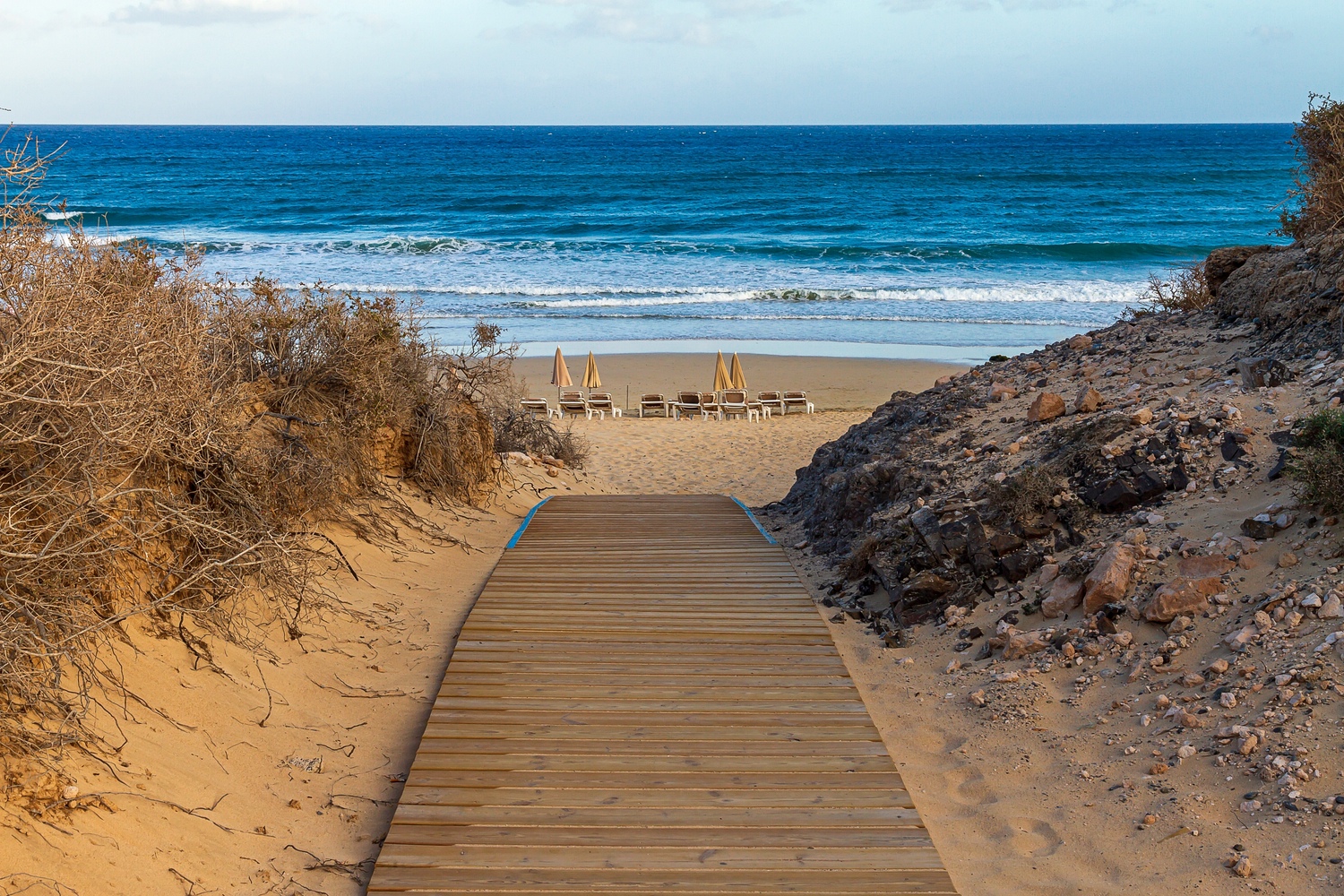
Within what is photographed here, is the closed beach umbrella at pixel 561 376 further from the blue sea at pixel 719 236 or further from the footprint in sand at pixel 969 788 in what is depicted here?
the footprint in sand at pixel 969 788

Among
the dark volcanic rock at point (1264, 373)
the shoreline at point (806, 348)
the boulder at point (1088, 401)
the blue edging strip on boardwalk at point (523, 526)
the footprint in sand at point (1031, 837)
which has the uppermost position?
the dark volcanic rock at point (1264, 373)

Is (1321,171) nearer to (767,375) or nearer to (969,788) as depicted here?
(969,788)

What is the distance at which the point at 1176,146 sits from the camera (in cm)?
9069

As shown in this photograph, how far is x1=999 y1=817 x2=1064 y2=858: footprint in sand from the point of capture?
12.3ft

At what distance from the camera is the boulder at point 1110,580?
16.4 feet

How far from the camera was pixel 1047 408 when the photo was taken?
7078mm

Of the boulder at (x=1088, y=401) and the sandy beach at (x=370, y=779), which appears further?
the boulder at (x=1088, y=401)

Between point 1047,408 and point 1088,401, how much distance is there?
28 cm

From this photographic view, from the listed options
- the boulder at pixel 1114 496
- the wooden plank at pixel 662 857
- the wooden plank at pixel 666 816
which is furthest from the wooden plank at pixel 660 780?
the boulder at pixel 1114 496

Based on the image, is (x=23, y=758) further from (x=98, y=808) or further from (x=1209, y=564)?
(x=1209, y=564)

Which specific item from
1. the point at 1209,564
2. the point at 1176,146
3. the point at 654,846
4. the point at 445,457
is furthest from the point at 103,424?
the point at 1176,146

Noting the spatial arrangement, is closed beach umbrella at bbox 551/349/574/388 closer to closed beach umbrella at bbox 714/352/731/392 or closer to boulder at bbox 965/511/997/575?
closed beach umbrella at bbox 714/352/731/392

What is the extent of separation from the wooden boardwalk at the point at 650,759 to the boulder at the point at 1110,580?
1.35 metres

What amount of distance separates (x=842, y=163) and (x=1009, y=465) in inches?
2586
